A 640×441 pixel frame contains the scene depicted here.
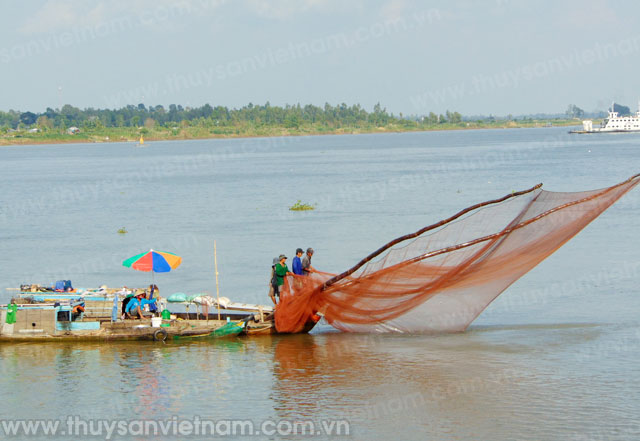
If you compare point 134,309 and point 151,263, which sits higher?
point 151,263

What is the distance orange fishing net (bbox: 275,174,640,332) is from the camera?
15.4 meters

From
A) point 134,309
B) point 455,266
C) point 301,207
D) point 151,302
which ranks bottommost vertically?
point 301,207

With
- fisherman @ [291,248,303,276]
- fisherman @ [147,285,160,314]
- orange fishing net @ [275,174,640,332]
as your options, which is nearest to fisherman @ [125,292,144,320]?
fisherman @ [147,285,160,314]

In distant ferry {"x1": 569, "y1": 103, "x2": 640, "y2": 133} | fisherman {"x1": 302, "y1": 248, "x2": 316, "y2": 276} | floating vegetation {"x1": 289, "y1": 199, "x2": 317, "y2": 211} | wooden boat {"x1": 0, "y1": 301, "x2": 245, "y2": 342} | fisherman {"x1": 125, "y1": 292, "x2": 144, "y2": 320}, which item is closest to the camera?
fisherman {"x1": 302, "y1": 248, "x2": 316, "y2": 276}

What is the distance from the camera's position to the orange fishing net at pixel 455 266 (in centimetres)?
1536

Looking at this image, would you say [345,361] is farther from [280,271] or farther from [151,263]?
[151,263]

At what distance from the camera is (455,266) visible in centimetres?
1553

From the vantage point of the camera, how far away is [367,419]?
12719mm

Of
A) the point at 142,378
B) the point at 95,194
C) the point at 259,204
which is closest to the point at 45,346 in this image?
the point at 142,378

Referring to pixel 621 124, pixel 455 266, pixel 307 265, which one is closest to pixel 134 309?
pixel 307 265

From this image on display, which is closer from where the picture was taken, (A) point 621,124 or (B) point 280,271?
(B) point 280,271

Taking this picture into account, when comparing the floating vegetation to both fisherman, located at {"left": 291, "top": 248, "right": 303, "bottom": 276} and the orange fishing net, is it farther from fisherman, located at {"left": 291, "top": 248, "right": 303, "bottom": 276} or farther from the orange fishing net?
the orange fishing net

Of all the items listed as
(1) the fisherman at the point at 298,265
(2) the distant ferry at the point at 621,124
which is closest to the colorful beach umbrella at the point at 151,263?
(1) the fisherman at the point at 298,265

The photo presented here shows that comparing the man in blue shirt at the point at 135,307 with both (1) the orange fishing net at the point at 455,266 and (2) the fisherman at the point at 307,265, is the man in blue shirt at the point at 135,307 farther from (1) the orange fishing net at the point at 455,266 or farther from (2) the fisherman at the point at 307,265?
(2) the fisherman at the point at 307,265
